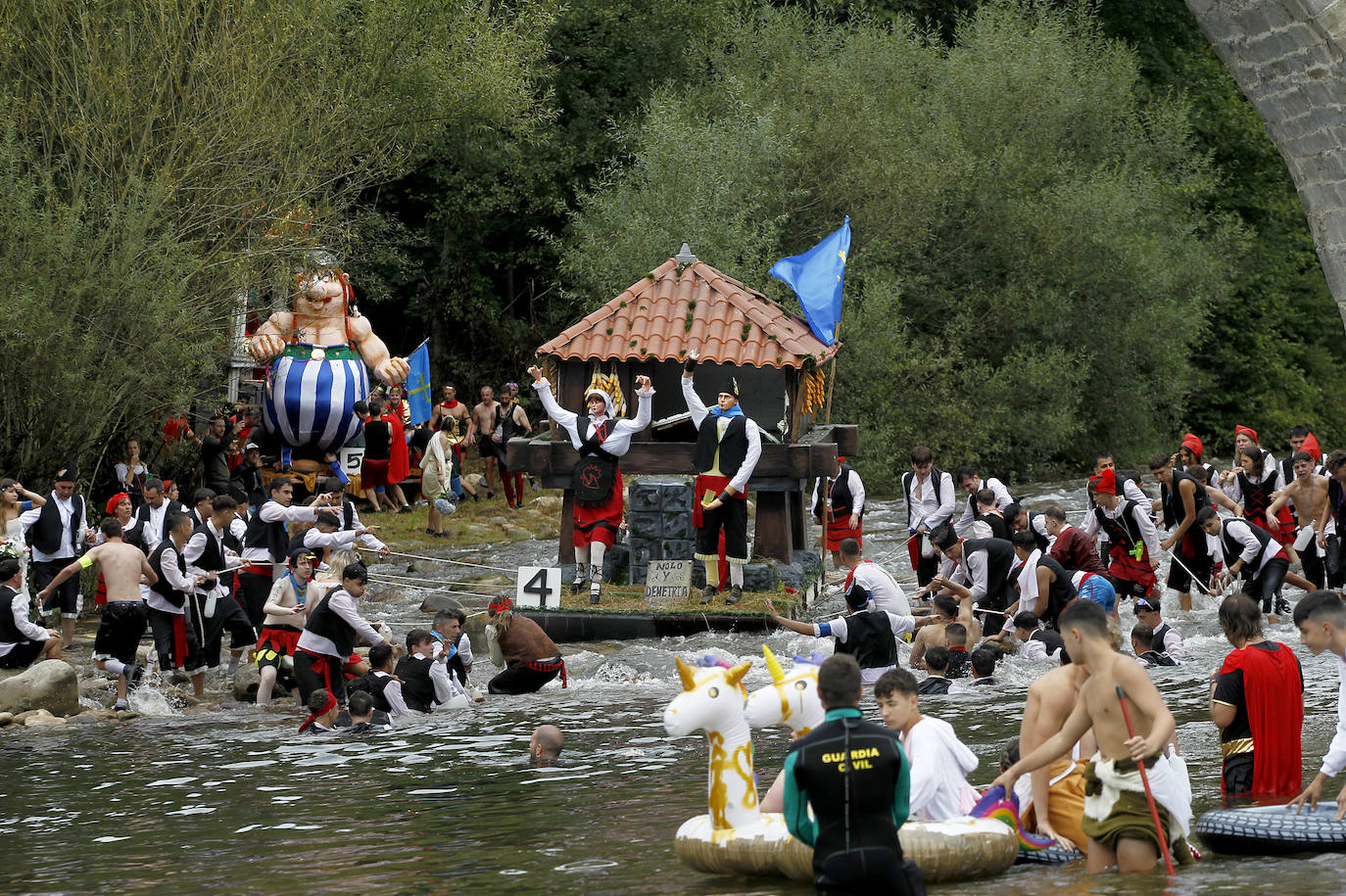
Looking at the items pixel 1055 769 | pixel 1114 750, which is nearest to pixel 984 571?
pixel 1055 769

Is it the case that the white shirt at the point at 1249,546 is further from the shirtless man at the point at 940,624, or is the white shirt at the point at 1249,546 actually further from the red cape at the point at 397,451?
the red cape at the point at 397,451

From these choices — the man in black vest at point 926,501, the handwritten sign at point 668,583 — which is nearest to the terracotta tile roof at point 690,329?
the man in black vest at point 926,501

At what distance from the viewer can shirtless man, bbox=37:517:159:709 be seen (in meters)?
14.0

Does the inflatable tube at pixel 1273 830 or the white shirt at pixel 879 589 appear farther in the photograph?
the white shirt at pixel 879 589

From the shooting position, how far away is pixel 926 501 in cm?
1761

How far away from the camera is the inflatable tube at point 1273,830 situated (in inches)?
306

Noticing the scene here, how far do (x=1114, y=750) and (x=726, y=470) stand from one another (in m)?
9.38

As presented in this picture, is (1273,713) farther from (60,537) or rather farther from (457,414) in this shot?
(457,414)

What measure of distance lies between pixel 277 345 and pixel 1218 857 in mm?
18825

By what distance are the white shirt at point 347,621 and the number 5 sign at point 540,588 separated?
11.7 ft

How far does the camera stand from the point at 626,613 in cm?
1680

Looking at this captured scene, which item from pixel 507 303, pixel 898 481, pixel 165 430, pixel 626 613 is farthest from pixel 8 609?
pixel 507 303

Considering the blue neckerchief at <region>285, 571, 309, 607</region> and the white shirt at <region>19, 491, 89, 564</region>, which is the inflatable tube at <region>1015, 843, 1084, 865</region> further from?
the white shirt at <region>19, 491, 89, 564</region>

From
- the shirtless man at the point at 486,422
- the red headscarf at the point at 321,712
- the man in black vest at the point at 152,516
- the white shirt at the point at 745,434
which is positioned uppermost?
the shirtless man at the point at 486,422
